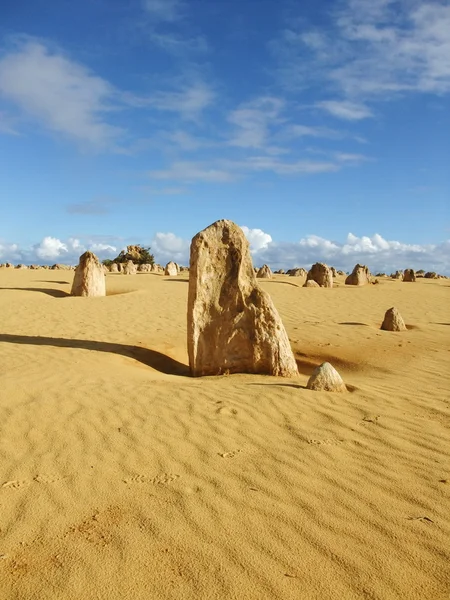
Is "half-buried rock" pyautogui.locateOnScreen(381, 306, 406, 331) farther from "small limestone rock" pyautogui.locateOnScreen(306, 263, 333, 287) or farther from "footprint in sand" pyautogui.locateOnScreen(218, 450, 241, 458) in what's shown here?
"small limestone rock" pyautogui.locateOnScreen(306, 263, 333, 287)

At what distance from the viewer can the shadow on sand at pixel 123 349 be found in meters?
8.08

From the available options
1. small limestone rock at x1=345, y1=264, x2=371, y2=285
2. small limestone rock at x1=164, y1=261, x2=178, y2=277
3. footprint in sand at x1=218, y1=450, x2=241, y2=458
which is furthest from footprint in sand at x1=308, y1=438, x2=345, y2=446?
small limestone rock at x1=164, y1=261, x2=178, y2=277

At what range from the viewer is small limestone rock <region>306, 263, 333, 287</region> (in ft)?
70.5

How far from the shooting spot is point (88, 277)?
16.3 m

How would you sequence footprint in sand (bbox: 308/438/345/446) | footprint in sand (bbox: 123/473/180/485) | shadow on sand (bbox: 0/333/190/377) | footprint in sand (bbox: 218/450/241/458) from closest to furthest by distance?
footprint in sand (bbox: 123/473/180/485), footprint in sand (bbox: 218/450/241/458), footprint in sand (bbox: 308/438/345/446), shadow on sand (bbox: 0/333/190/377)

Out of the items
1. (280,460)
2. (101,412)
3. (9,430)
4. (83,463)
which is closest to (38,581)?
(83,463)

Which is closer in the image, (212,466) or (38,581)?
(38,581)

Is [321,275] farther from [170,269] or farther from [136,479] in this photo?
[136,479]

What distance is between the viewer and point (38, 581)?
248 cm

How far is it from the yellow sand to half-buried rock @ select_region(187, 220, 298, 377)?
15.2 inches

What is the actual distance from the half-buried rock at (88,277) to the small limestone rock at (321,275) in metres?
9.85

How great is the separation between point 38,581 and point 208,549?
90 centimetres

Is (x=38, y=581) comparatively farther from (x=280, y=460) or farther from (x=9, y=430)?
(x=9, y=430)

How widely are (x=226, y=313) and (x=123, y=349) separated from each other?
8.02 ft
